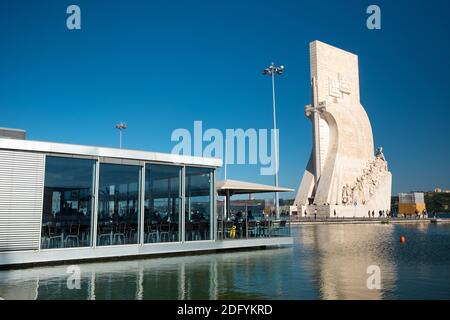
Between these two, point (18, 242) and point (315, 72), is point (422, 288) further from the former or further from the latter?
point (315, 72)

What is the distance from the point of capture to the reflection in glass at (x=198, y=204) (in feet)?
48.0

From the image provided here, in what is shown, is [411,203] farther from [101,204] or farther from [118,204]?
[101,204]

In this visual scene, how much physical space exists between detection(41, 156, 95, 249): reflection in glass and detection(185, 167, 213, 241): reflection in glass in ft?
11.4

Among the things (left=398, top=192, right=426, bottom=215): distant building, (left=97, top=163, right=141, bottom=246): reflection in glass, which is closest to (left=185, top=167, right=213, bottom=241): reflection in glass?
(left=97, top=163, right=141, bottom=246): reflection in glass

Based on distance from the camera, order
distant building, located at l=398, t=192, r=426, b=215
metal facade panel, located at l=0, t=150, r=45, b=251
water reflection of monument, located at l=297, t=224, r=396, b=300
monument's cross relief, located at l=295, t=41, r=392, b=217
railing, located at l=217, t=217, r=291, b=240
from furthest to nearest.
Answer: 1. distant building, located at l=398, t=192, r=426, b=215
2. monument's cross relief, located at l=295, t=41, r=392, b=217
3. railing, located at l=217, t=217, r=291, b=240
4. metal facade panel, located at l=0, t=150, r=45, b=251
5. water reflection of monument, located at l=297, t=224, r=396, b=300

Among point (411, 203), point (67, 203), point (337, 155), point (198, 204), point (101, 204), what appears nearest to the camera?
point (67, 203)

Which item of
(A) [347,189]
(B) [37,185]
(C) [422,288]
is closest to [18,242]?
(B) [37,185]

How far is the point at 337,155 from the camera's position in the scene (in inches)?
2317

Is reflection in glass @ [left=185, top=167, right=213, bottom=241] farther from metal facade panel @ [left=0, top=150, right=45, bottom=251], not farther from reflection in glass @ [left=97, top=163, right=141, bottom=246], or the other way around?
metal facade panel @ [left=0, top=150, right=45, bottom=251]

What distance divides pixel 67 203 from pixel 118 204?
1.66m

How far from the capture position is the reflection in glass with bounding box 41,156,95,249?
462 inches

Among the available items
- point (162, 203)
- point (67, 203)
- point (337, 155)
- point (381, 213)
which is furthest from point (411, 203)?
point (67, 203)
